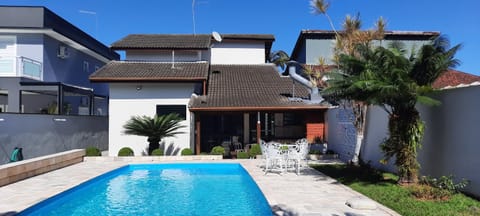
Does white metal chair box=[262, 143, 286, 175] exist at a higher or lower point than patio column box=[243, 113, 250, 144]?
lower

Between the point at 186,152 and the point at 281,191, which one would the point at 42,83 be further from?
the point at 281,191

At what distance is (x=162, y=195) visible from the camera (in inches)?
417

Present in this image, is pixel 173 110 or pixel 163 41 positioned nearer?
pixel 173 110

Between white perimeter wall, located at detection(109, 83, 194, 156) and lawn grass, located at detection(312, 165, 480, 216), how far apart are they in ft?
31.2

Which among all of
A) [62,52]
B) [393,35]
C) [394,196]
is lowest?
[394,196]

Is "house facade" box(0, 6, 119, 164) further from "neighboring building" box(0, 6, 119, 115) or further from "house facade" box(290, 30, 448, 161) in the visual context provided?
"house facade" box(290, 30, 448, 161)

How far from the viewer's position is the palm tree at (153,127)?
57.3ft

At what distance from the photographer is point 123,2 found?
24375mm

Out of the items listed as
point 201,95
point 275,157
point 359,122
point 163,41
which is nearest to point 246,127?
point 201,95

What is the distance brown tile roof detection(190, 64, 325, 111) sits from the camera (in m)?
18.0

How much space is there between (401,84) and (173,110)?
513 inches

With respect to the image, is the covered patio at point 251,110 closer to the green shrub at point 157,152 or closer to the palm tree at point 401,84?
the green shrub at point 157,152

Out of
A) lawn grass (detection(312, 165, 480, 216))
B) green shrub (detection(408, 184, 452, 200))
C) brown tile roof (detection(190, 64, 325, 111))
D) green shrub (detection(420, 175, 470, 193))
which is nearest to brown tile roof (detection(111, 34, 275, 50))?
brown tile roof (detection(190, 64, 325, 111))

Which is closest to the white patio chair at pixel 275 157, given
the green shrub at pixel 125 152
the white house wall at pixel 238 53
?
the green shrub at pixel 125 152
